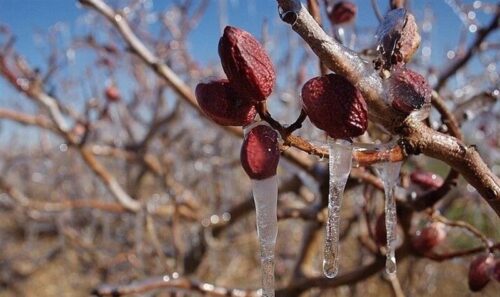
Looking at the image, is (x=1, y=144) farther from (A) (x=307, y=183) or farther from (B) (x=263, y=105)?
(B) (x=263, y=105)

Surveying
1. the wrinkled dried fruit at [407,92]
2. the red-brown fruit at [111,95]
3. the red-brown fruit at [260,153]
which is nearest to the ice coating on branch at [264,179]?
the red-brown fruit at [260,153]

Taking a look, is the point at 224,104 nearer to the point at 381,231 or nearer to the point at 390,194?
the point at 390,194

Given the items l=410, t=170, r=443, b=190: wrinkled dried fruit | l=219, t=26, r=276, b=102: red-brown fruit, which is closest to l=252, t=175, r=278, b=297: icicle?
l=219, t=26, r=276, b=102: red-brown fruit

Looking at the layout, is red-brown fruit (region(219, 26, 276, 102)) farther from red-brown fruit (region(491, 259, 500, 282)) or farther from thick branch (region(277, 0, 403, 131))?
red-brown fruit (region(491, 259, 500, 282))

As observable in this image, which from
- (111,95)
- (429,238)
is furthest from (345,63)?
(111,95)

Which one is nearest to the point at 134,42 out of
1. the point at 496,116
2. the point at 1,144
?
the point at 496,116

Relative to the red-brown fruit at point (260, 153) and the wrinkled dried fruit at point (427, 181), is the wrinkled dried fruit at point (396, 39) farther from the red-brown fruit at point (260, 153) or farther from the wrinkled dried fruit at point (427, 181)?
the wrinkled dried fruit at point (427, 181)
